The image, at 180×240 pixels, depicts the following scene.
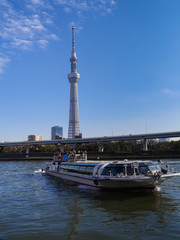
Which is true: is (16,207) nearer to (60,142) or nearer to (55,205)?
(55,205)

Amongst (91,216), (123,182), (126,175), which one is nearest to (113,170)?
(126,175)

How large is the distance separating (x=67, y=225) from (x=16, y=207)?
222 inches

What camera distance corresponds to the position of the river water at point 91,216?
10859mm

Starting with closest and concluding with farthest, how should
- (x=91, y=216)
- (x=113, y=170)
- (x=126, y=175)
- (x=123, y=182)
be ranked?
(x=91, y=216)
(x=123, y=182)
(x=126, y=175)
(x=113, y=170)

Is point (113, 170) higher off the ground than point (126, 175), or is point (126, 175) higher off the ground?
point (113, 170)

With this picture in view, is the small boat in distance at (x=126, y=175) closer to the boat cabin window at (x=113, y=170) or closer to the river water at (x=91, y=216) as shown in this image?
the boat cabin window at (x=113, y=170)

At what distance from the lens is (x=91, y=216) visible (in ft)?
44.5

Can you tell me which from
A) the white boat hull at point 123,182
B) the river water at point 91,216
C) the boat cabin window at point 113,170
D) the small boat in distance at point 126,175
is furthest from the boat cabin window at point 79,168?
the river water at point 91,216

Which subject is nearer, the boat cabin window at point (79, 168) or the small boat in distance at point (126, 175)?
the small boat in distance at point (126, 175)

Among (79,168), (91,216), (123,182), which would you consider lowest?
(91,216)

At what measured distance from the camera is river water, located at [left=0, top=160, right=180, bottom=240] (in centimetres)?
1086

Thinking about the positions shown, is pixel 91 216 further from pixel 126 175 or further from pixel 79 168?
pixel 79 168

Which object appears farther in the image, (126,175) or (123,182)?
(126,175)

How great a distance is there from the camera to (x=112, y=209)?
15117 millimetres
